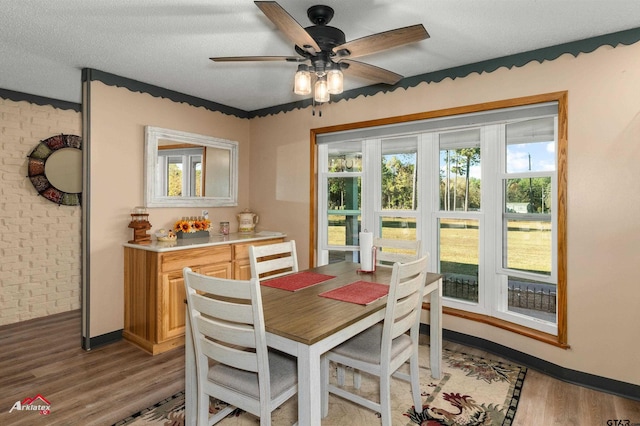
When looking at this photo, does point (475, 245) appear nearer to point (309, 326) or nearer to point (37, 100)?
point (309, 326)

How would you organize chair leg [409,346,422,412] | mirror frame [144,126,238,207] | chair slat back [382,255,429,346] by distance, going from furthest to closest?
mirror frame [144,126,238,207]
chair leg [409,346,422,412]
chair slat back [382,255,429,346]

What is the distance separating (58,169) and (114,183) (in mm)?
1284

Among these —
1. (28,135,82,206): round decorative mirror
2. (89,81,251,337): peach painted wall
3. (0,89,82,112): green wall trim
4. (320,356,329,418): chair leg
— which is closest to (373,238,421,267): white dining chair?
(320,356,329,418): chair leg

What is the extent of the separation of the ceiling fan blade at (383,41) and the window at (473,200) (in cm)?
142

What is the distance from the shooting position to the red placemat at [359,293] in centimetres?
185

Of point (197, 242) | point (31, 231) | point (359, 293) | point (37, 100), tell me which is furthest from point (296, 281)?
point (37, 100)

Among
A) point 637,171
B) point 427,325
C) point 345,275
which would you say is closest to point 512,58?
point 637,171

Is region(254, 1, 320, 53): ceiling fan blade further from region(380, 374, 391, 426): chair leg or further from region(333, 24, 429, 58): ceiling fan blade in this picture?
region(380, 374, 391, 426): chair leg

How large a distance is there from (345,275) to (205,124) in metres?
2.50

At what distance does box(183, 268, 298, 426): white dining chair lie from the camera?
1.44 m

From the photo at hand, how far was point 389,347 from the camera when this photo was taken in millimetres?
1776

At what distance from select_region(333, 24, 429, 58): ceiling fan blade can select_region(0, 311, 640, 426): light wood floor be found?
7.06 ft

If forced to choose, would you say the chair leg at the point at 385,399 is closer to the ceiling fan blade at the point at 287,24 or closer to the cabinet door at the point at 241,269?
the ceiling fan blade at the point at 287,24

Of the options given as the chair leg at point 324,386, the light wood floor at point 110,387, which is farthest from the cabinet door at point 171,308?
the chair leg at point 324,386
